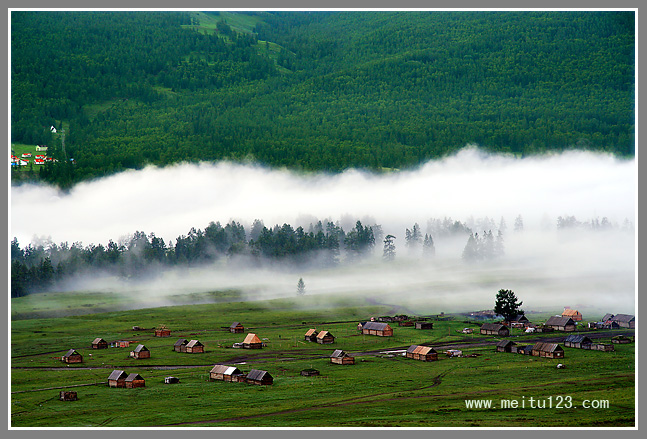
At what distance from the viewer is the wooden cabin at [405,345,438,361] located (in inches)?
4729

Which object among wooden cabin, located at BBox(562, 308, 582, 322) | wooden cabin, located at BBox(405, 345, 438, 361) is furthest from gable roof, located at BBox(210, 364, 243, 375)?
wooden cabin, located at BBox(562, 308, 582, 322)

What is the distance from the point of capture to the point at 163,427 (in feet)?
286

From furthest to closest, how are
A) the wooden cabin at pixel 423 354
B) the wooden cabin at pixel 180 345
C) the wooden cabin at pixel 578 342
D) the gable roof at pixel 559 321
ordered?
1. the gable roof at pixel 559 321
2. the wooden cabin at pixel 180 345
3. the wooden cabin at pixel 578 342
4. the wooden cabin at pixel 423 354

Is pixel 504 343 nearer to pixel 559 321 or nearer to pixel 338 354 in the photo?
pixel 559 321

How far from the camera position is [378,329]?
146 meters

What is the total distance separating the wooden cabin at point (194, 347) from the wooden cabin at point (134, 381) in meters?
24.9

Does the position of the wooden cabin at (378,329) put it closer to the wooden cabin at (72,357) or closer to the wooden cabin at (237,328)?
the wooden cabin at (237,328)

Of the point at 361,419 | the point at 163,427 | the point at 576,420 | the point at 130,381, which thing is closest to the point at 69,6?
the point at 130,381

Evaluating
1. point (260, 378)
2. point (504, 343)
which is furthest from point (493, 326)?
point (260, 378)

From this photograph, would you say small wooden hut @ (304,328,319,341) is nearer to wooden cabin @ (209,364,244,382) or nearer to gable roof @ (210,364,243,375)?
gable roof @ (210,364,243,375)

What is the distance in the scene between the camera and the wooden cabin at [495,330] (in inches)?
5719

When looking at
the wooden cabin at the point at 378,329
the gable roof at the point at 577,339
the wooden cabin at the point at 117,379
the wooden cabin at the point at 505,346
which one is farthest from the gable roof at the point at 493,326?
the wooden cabin at the point at 117,379

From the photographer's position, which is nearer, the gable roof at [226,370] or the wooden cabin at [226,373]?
the wooden cabin at [226,373]

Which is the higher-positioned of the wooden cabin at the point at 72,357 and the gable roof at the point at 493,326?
the wooden cabin at the point at 72,357
